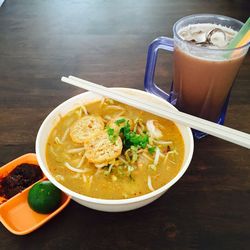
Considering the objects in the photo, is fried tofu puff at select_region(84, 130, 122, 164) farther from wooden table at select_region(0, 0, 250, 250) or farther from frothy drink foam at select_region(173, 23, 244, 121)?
frothy drink foam at select_region(173, 23, 244, 121)

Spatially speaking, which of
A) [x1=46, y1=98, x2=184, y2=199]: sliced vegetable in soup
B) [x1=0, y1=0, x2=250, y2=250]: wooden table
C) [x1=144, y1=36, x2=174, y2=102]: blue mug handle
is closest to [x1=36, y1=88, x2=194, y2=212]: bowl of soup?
[x1=46, y1=98, x2=184, y2=199]: sliced vegetable in soup

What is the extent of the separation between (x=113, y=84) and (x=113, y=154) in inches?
30.8

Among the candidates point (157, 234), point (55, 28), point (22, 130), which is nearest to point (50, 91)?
point (22, 130)

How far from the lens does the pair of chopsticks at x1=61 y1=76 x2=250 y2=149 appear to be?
1.08 meters

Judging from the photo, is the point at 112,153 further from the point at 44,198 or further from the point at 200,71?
the point at 200,71

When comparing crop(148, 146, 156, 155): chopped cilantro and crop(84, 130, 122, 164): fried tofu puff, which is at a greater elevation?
crop(84, 130, 122, 164): fried tofu puff

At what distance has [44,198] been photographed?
1.09m

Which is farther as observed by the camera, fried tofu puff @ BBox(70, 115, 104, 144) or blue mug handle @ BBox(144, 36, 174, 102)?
blue mug handle @ BBox(144, 36, 174, 102)

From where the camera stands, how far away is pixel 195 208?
116 cm

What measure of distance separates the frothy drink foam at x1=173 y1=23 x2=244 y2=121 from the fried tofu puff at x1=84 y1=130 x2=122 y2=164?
458mm

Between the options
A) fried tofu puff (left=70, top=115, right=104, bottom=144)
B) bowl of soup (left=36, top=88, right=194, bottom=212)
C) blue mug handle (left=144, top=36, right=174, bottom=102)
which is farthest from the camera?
blue mug handle (left=144, top=36, right=174, bottom=102)

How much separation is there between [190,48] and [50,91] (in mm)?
871

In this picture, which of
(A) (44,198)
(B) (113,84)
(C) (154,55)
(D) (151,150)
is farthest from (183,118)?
(B) (113,84)

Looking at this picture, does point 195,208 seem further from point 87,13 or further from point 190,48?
point 87,13
